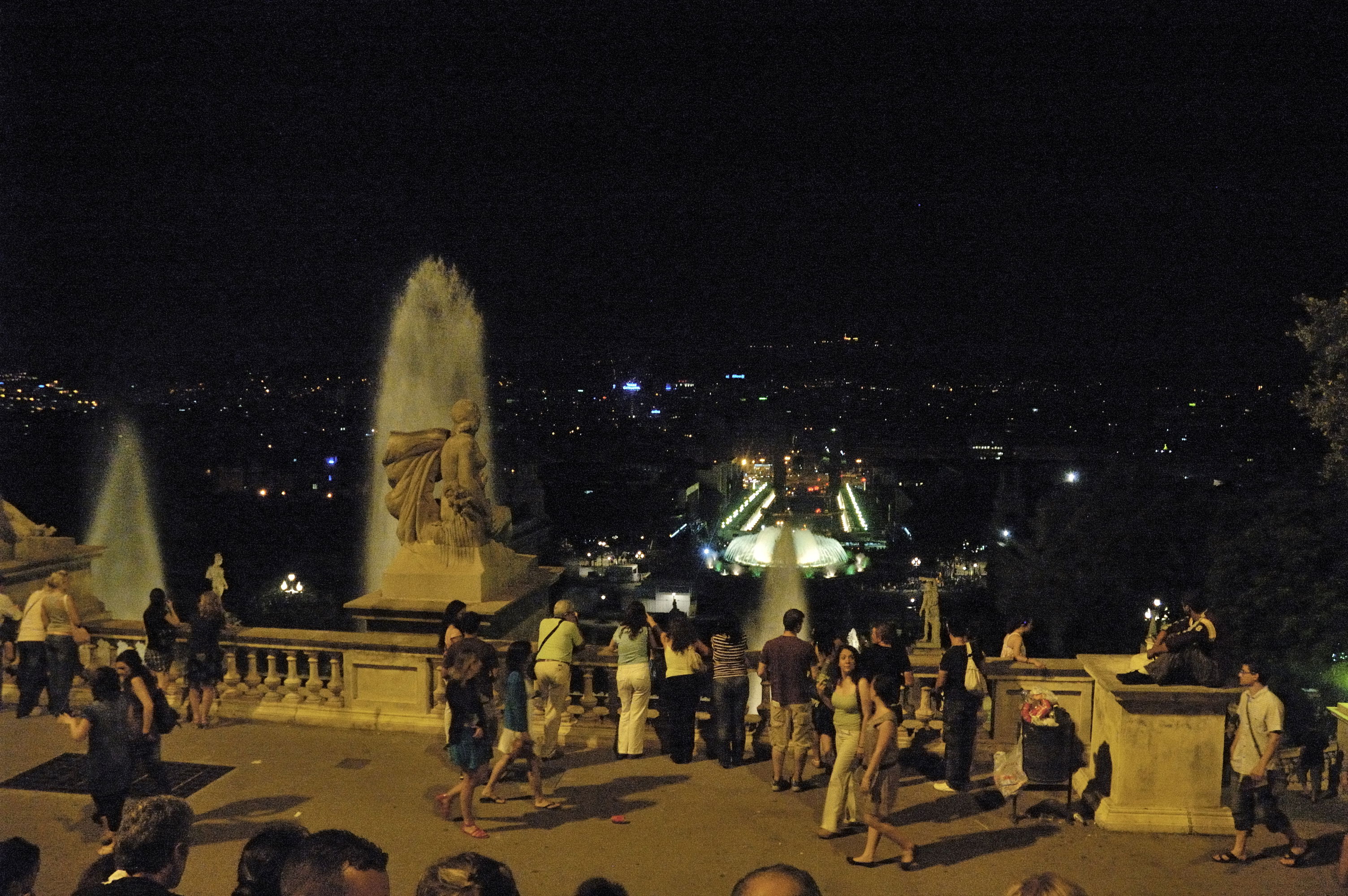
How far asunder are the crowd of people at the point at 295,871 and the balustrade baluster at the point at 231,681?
19.9ft

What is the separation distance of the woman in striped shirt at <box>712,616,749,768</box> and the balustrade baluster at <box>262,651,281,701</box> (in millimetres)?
4356

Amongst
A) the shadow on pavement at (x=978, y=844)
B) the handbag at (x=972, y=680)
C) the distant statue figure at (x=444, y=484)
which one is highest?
the distant statue figure at (x=444, y=484)

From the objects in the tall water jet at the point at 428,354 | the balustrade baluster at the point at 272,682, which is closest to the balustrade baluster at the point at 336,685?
the balustrade baluster at the point at 272,682

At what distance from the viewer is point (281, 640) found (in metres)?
9.98

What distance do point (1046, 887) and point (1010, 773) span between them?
455 cm

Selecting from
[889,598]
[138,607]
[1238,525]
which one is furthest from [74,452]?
[1238,525]

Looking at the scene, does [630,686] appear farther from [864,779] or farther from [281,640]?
[281,640]

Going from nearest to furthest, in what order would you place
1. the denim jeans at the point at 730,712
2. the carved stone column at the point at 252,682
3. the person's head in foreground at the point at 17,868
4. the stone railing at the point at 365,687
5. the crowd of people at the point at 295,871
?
the crowd of people at the point at 295,871 → the person's head in foreground at the point at 17,868 → the denim jeans at the point at 730,712 → the stone railing at the point at 365,687 → the carved stone column at the point at 252,682

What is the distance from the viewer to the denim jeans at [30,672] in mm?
9609

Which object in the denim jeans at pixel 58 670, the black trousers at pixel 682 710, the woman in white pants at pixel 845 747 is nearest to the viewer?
the woman in white pants at pixel 845 747

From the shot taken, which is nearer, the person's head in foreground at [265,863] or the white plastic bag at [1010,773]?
the person's head in foreground at [265,863]

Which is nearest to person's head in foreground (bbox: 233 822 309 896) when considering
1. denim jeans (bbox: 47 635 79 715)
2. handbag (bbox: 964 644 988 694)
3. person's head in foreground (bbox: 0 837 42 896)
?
person's head in foreground (bbox: 0 837 42 896)

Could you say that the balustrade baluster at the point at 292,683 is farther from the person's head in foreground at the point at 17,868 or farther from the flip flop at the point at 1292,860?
the flip flop at the point at 1292,860

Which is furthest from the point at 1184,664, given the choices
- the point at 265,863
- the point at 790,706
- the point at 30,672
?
the point at 30,672
